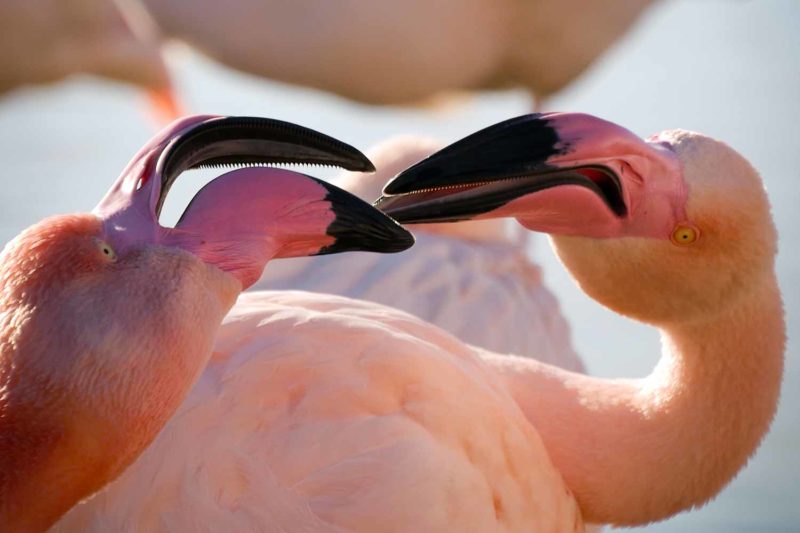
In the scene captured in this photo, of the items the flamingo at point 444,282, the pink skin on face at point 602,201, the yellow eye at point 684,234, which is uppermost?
the pink skin on face at point 602,201

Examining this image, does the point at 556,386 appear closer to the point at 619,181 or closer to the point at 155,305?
the point at 619,181

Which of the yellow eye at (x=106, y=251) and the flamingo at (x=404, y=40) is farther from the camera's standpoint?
the flamingo at (x=404, y=40)

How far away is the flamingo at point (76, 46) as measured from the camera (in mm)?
5031

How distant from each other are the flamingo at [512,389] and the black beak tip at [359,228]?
0.19m

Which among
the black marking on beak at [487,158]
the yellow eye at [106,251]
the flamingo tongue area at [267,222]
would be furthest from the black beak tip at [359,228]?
the yellow eye at [106,251]

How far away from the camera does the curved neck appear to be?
2.36m

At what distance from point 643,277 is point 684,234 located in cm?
10

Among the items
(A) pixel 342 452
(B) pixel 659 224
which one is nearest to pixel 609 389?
(B) pixel 659 224

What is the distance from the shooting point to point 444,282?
3213 mm

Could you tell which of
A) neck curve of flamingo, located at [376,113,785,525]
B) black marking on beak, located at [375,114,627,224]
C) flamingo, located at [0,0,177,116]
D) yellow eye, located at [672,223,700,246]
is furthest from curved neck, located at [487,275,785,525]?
flamingo, located at [0,0,177,116]

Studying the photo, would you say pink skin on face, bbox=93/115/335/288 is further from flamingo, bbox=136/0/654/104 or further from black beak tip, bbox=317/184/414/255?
flamingo, bbox=136/0/654/104

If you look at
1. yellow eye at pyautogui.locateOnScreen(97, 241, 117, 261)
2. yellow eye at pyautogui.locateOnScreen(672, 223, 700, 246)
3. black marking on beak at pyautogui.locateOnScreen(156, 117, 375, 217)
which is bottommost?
yellow eye at pyautogui.locateOnScreen(672, 223, 700, 246)

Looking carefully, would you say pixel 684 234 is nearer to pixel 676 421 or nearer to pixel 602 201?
pixel 602 201

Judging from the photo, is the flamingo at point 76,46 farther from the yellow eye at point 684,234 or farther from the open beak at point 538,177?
the yellow eye at point 684,234
